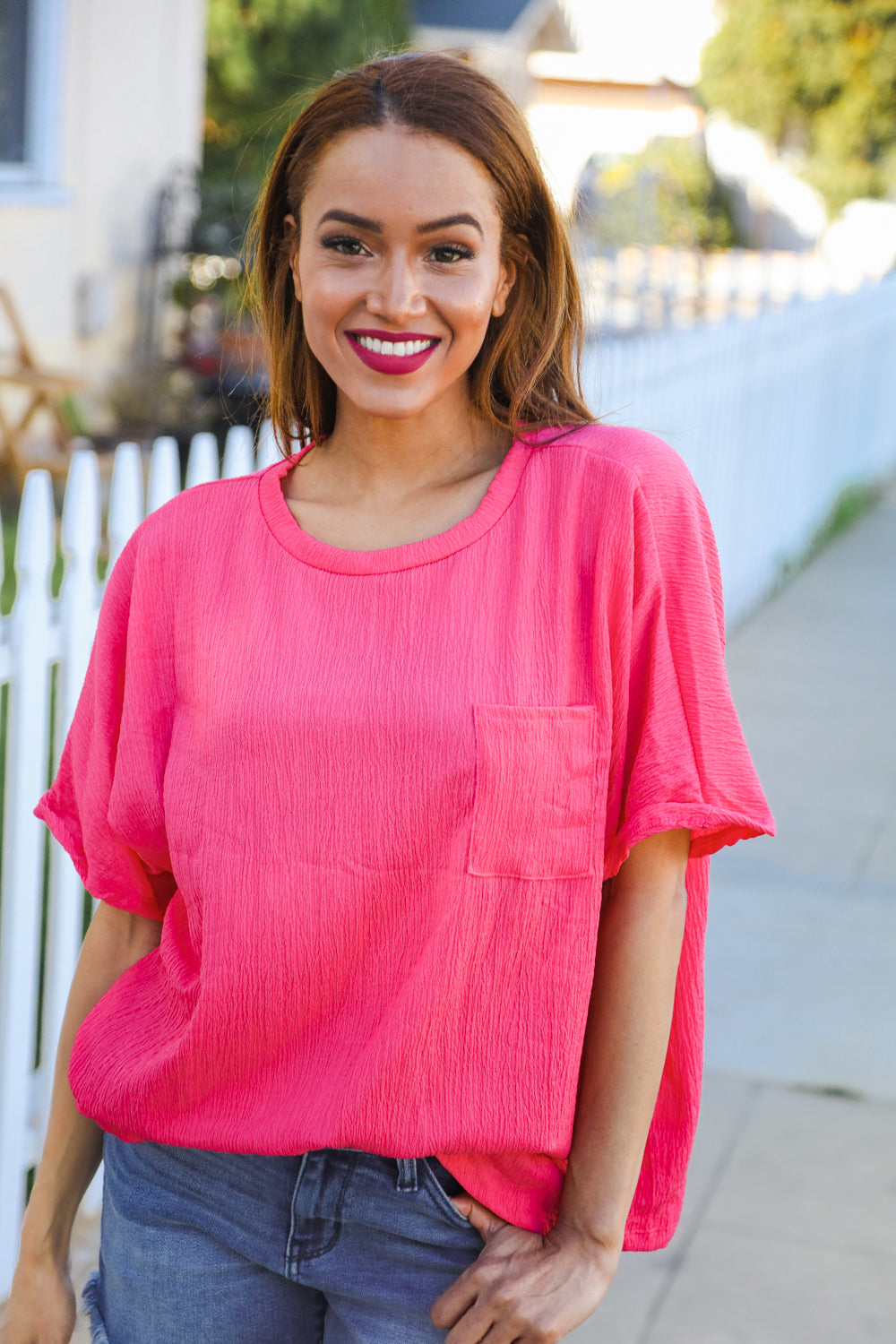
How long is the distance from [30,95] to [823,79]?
28.2 m

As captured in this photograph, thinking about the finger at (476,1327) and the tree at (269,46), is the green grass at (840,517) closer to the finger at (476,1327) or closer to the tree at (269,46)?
the tree at (269,46)

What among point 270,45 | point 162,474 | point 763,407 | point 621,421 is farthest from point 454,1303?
point 270,45

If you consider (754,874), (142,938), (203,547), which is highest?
(203,547)

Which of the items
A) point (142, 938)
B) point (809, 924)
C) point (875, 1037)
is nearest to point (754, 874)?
point (809, 924)

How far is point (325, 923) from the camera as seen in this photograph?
1471 mm

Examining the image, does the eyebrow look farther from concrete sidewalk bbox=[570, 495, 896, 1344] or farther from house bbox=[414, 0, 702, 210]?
house bbox=[414, 0, 702, 210]

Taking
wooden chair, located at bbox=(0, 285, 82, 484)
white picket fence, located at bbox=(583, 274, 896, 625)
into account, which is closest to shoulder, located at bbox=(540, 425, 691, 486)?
white picket fence, located at bbox=(583, 274, 896, 625)

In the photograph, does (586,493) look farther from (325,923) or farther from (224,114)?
(224,114)

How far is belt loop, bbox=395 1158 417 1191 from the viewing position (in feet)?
4.77

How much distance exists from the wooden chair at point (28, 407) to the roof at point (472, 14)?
14.9 metres

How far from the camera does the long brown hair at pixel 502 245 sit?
1531 millimetres

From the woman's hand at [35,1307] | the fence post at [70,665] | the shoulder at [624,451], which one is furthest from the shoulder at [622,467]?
the fence post at [70,665]

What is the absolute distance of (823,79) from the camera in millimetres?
33406

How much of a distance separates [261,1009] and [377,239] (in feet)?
2.44
